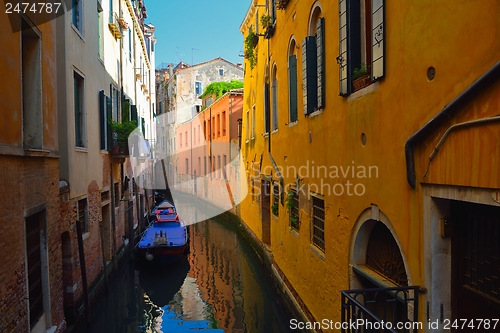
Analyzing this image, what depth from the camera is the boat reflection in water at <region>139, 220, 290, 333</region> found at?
29.3 feet

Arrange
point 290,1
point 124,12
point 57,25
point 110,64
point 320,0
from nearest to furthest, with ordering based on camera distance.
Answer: point 320,0, point 57,25, point 290,1, point 110,64, point 124,12

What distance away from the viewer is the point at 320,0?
21.3 feet

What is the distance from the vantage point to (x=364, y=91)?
4824mm

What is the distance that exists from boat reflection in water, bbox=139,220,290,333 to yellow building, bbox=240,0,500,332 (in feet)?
5.08

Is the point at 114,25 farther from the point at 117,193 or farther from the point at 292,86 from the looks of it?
the point at 292,86

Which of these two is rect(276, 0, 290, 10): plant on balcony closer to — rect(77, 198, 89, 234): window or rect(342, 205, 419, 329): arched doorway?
rect(342, 205, 419, 329): arched doorway

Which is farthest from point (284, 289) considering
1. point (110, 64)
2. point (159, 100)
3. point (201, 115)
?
point (159, 100)

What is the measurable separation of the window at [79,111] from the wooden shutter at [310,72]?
16.3 feet

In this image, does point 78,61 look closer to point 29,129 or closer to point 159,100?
point 29,129

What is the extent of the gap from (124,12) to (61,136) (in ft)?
30.7

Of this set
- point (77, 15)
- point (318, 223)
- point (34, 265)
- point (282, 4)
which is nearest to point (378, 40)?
point (318, 223)

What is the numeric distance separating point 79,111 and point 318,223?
5.70 meters

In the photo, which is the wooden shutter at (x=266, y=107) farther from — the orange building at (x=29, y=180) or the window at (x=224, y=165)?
the window at (x=224, y=165)

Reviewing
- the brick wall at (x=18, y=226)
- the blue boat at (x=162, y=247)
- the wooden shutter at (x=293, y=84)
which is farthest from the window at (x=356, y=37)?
the blue boat at (x=162, y=247)
